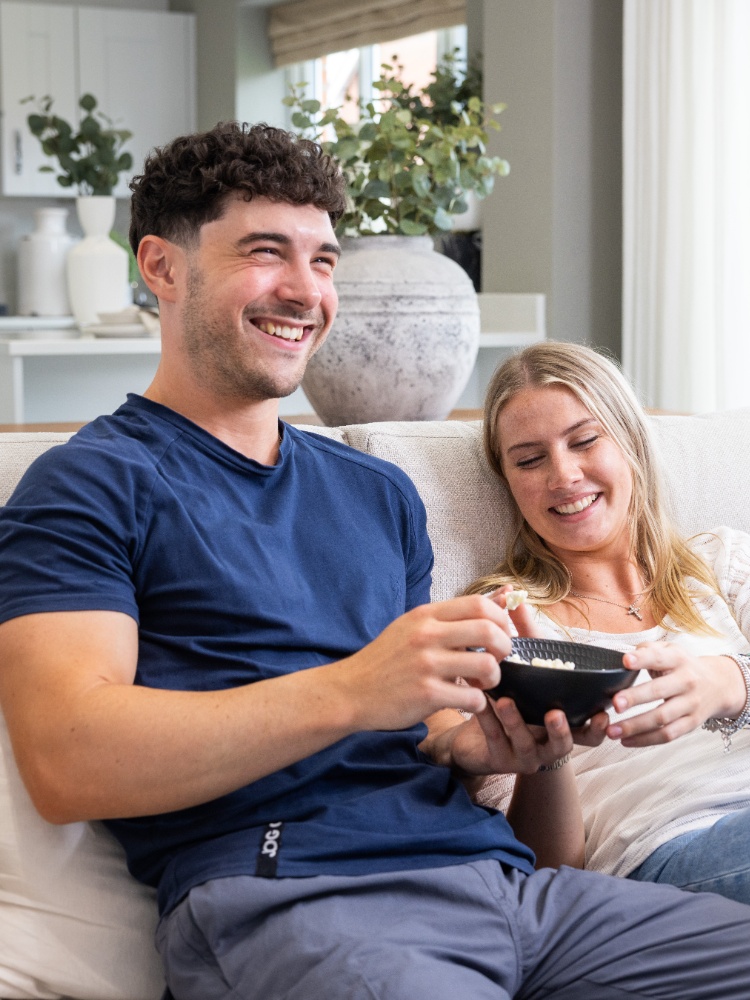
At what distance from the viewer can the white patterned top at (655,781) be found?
141 centimetres

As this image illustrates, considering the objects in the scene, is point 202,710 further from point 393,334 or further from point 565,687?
point 393,334

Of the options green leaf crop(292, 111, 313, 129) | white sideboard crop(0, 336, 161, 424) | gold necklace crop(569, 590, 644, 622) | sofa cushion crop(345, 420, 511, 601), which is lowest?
gold necklace crop(569, 590, 644, 622)

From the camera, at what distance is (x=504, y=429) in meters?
1.76

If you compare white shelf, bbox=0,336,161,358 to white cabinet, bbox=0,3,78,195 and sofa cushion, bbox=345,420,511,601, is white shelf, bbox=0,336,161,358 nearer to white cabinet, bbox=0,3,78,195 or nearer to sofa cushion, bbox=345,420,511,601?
sofa cushion, bbox=345,420,511,601

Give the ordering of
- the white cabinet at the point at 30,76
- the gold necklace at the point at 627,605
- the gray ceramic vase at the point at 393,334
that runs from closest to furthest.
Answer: the gold necklace at the point at 627,605
the gray ceramic vase at the point at 393,334
the white cabinet at the point at 30,76

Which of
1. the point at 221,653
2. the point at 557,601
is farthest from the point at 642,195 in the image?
the point at 221,653

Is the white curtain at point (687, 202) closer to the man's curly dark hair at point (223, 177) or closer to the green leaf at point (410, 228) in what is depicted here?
the green leaf at point (410, 228)

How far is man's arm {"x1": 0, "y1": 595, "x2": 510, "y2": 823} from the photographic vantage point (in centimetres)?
104

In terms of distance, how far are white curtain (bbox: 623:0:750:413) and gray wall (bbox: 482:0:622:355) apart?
0.63 feet

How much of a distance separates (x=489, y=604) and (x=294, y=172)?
1.93 ft

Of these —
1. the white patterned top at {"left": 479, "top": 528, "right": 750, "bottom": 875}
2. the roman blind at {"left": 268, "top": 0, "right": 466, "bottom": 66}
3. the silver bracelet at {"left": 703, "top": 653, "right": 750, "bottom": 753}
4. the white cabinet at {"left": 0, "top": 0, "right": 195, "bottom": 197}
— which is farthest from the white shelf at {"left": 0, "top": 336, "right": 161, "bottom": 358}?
the white cabinet at {"left": 0, "top": 0, "right": 195, "bottom": 197}

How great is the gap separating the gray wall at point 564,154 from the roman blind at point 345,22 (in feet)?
4.46

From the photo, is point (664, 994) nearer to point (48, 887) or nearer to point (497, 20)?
point (48, 887)

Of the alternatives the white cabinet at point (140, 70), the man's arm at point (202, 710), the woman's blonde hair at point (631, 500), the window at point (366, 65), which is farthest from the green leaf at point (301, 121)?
the white cabinet at point (140, 70)
